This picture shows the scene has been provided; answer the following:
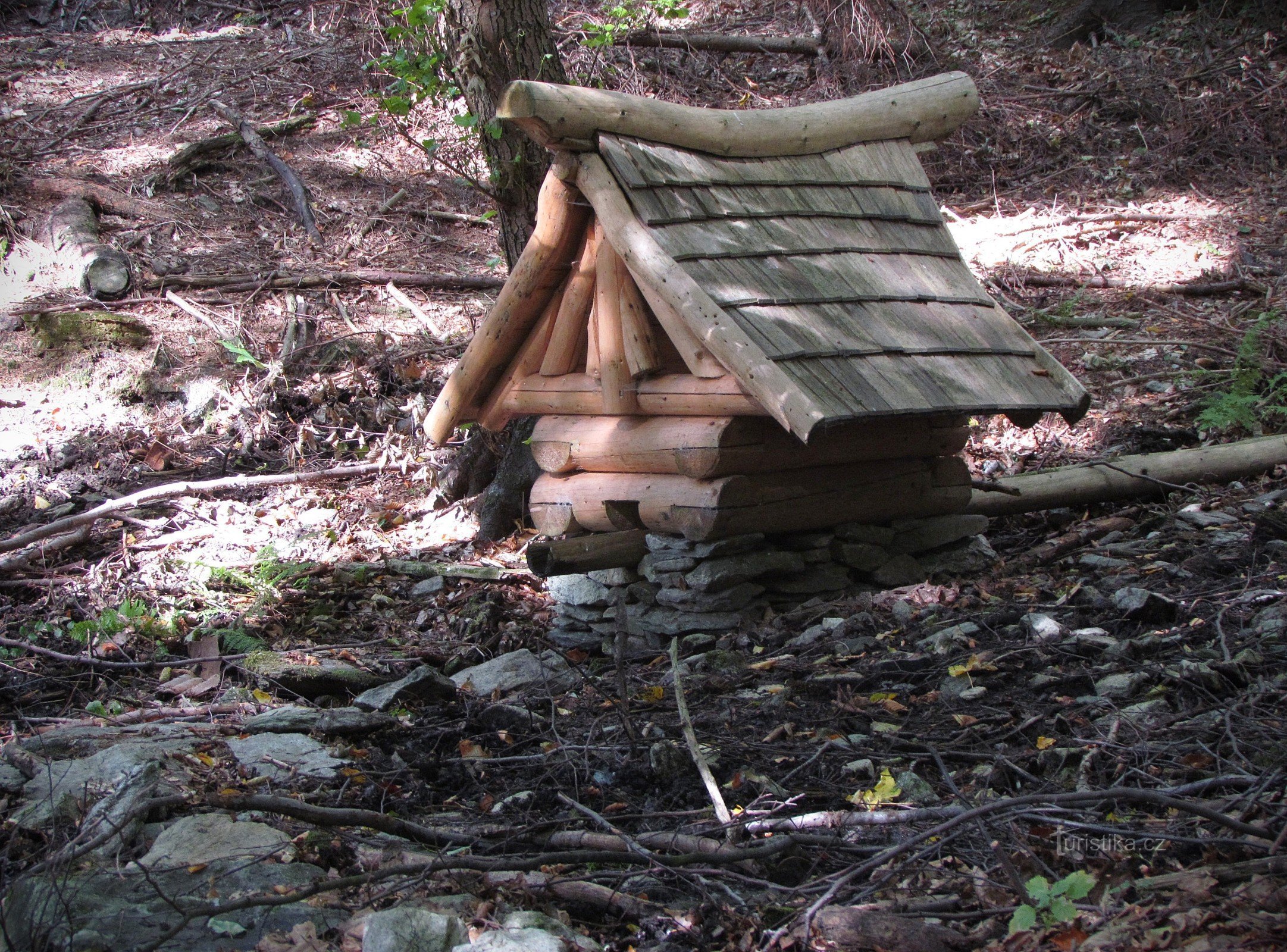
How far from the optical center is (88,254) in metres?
9.14

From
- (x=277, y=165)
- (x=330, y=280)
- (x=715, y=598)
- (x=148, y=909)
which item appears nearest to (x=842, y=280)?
(x=715, y=598)

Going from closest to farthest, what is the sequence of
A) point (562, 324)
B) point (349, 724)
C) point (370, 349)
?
point (349, 724)
point (562, 324)
point (370, 349)

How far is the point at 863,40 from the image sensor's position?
37.7ft

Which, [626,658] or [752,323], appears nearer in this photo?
[752,323]

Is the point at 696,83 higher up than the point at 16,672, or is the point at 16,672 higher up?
the point at 696,83

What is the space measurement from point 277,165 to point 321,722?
8.38m

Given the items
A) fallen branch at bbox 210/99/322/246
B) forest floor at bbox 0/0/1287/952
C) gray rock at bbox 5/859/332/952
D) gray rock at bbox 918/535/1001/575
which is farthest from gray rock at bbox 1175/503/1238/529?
fallen branch at bbox 210/99/322/246

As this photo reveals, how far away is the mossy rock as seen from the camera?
4.87 meters

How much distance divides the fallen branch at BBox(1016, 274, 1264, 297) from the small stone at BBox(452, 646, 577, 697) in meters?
6.12

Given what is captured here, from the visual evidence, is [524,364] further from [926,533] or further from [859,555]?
[926,533]

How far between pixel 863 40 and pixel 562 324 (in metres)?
7.55

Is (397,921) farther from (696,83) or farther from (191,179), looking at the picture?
(696,83)

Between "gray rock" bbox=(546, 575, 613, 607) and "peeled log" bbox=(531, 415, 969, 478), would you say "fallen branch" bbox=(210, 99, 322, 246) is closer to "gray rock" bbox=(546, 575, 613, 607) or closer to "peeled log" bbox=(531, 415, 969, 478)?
"peeled log" bbox=(531, 415, 969, 478)

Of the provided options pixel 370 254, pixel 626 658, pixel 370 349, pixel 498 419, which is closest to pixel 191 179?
pixel 370 254
